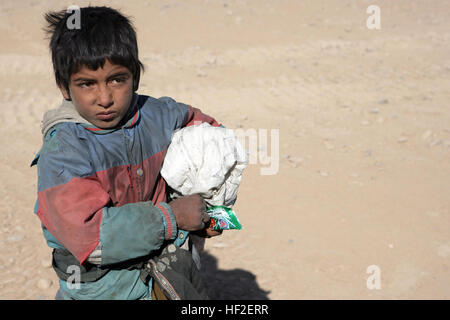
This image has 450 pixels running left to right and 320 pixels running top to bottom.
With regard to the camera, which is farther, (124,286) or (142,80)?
(142,80)

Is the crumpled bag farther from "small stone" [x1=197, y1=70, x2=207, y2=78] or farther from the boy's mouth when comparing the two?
"small stone" [x1=197, y1=70, x2=207, y2=78]

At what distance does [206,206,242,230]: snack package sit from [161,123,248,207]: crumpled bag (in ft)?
0.09

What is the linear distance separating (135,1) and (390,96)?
6.91m

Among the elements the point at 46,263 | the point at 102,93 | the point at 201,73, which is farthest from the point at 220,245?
the point at 201,73

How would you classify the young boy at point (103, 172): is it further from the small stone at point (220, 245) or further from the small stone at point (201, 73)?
the small stone at point (201, 73)

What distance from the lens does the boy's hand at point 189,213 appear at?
1657mm

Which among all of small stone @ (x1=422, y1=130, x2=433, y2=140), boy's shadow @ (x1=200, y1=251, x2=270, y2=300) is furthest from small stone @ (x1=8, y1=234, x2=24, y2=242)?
small stone @ (x1=422, y1=130, x2=433, y2=140)

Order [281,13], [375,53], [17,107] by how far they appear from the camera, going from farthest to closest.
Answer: [281,13] < [375,53] < [17,107]

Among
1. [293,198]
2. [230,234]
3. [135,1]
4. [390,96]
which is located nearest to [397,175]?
[293,198]

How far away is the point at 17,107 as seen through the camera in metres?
6.63

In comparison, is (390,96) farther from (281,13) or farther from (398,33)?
(281,13)

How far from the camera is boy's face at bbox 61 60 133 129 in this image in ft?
5.21

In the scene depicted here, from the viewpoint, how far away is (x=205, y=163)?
5.81 feet

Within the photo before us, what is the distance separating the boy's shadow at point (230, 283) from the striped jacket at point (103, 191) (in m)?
2.09
